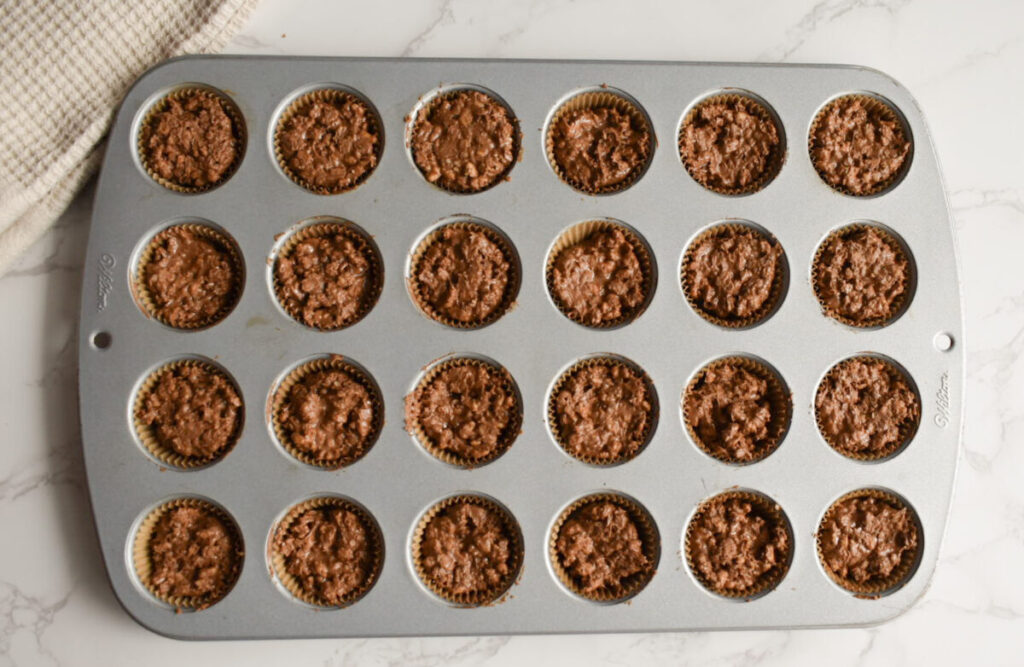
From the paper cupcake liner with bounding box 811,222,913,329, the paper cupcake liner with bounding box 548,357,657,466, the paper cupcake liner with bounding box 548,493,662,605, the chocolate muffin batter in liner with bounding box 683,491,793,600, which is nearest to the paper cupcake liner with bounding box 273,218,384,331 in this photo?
the paper cupcake liner with bounding box 548,357,657,466

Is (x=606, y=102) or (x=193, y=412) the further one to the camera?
(x=606, y=102)

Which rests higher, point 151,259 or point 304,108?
point 304,108

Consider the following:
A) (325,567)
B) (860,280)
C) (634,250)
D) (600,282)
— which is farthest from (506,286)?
(860,280)

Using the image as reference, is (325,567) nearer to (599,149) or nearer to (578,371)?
(578,371)

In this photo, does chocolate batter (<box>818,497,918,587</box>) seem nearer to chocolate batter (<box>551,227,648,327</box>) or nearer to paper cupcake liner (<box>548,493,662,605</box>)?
paper cupcake liner (<box>548,493,662,605</box>)

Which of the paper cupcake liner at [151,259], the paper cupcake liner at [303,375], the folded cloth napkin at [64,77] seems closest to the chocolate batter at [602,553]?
the paper cupcake liner at [303,375]

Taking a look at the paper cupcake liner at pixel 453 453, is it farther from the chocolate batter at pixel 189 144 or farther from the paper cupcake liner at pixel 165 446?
the chocolate batter at pixel 189 144

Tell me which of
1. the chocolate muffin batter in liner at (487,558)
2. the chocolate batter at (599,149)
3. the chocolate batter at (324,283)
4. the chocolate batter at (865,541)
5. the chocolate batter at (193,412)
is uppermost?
the chocolate batter at (599,149)
